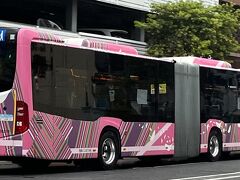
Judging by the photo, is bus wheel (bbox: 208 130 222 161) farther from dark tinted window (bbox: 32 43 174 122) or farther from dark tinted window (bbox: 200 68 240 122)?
dark tinted window (bbox: 32 43 174 122)

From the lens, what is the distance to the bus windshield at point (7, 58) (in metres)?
13.4

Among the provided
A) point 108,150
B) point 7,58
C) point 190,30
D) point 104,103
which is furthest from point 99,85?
point 190,30

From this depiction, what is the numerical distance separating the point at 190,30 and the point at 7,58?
17.3 meters

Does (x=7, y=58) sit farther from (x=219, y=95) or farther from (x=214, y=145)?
(x=214, y=145)

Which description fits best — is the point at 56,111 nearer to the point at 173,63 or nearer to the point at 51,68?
the point at 51,68

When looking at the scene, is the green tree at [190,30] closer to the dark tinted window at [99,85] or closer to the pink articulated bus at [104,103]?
the pink articulated bus at [104,103]

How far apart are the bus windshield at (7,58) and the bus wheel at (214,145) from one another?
9.03 m

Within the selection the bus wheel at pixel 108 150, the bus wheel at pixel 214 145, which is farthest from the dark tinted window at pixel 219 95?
the bus wheel at pixel 108 150

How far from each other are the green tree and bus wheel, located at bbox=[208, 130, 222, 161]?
8729 millimetres

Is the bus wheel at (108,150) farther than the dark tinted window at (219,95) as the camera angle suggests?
No

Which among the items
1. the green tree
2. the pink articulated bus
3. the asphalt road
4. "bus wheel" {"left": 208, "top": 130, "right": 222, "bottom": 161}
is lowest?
the asphalt road

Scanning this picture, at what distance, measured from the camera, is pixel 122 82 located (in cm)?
1628

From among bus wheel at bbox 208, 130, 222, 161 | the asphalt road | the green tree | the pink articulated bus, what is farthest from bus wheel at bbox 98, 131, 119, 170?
the green tree

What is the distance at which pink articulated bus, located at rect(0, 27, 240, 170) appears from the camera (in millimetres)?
13375
